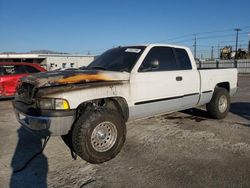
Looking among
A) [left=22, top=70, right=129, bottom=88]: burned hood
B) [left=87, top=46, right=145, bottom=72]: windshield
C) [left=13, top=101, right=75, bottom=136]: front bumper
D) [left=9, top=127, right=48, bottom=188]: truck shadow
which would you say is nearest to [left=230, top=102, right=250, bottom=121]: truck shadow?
[left=87, top=46, right=145, bottom=72]: windshield

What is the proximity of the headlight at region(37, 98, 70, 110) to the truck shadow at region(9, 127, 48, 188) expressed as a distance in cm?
92

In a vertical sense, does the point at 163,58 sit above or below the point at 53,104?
above

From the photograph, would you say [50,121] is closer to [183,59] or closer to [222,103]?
[183,59]

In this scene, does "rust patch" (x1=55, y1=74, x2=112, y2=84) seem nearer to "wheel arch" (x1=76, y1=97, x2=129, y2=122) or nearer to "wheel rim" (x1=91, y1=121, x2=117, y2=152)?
Result: "wheel arch" (x1=76, y1=97, x2=129, y2=122)

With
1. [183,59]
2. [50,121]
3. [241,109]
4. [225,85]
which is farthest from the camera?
[241,109]

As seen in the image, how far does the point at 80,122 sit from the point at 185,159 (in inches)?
68.2

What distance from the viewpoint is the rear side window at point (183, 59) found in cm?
548

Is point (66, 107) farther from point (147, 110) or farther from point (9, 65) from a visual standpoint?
point (9, 65)

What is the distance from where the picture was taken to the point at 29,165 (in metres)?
3.80

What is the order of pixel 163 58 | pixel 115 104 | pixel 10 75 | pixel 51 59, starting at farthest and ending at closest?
pixel 51 59, pixel 10 75, pixel 163 58, pixel 115 104

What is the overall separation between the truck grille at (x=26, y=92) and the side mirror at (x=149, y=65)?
1.90 meters

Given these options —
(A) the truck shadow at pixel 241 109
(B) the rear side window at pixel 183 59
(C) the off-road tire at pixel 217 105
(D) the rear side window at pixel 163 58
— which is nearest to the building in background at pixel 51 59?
(A) the truck shadow at pixel 241 109

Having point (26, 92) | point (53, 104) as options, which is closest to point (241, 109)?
point (53, 104)

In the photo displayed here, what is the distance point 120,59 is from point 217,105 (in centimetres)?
294
